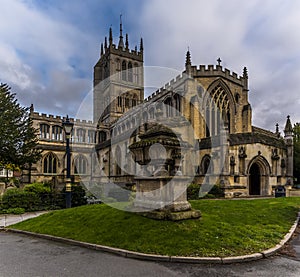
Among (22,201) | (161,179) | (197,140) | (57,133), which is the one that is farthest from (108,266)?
(57,133)

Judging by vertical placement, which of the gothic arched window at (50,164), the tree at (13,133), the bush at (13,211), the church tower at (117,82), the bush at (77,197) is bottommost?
the bush at (13,211)

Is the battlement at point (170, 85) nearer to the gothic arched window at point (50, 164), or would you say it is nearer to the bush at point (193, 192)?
the bush at point (193, 192)

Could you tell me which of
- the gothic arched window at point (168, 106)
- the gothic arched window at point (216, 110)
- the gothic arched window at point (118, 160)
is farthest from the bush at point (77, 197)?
the gothic arched window at point (168, 106)

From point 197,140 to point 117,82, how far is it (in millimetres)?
42817

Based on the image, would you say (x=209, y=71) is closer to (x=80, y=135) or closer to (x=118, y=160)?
(x=118, y=160)

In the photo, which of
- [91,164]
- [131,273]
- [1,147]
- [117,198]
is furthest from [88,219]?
[91,164]

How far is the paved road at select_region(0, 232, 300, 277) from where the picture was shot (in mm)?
5109

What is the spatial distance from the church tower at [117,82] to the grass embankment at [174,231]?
5165cm

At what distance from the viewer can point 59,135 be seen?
51.2m

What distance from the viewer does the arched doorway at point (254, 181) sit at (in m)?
23.3

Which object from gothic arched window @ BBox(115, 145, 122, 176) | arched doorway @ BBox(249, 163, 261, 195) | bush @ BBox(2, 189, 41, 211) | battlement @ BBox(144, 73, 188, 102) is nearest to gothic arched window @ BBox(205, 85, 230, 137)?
battlement @ BBox(144, 73, 188, 102)

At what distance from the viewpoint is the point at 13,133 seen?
26.6 m

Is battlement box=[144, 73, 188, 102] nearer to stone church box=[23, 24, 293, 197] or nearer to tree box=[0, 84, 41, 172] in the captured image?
stone church box=[23, 24, 293, 197]

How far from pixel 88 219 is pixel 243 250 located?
5.46 m
